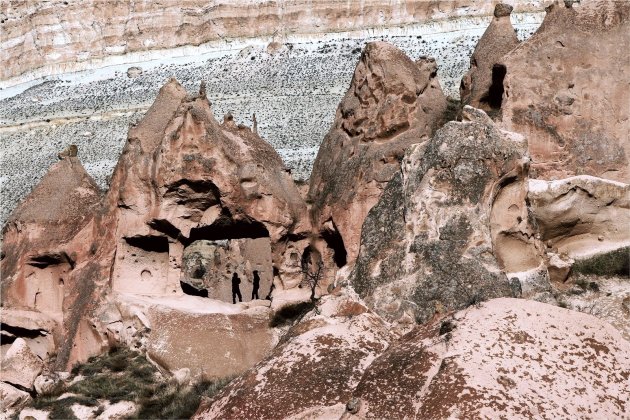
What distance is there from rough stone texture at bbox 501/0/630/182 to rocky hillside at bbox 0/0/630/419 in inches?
1.4

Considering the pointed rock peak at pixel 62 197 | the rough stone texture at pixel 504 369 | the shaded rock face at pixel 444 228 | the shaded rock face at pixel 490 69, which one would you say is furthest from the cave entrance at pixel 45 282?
the rough stone texture at pixel 504 369

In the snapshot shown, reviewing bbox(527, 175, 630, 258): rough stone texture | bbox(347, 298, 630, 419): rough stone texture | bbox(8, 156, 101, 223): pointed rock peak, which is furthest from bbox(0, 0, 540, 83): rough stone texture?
bbox(347, 298, 630, 419): rough stone texture

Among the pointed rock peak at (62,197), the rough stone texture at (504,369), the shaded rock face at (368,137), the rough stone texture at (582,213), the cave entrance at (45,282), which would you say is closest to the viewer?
the rough stone texture at (504,369)

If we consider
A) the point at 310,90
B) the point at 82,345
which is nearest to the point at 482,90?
the point at 82,345

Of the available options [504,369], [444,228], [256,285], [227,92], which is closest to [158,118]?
[256,285]

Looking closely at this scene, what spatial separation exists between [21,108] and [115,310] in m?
57.5

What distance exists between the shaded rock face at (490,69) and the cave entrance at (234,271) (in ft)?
18.3

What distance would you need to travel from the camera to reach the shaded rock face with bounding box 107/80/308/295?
1981 cm

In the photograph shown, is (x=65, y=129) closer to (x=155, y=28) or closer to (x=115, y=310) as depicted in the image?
(x=155, y=28)

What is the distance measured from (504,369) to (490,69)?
1526 cm

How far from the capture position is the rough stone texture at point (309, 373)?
9.91 m

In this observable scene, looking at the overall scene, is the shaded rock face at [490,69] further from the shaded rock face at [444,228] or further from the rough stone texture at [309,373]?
the rough stone texture at [309,373]

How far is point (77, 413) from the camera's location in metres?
15.0

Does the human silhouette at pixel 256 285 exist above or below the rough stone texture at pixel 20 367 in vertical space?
below
